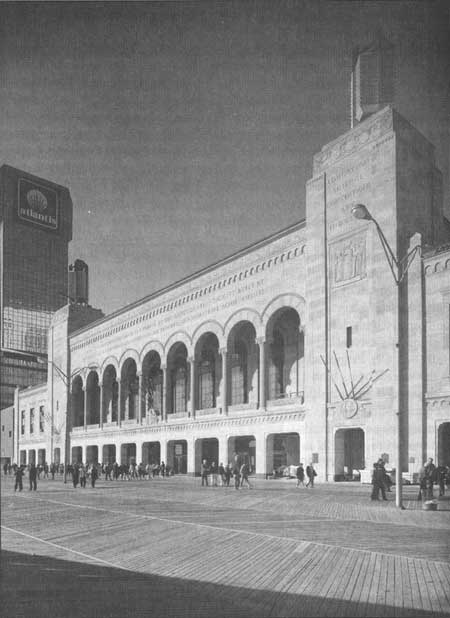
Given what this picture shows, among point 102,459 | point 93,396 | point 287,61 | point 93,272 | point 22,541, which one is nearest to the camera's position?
point 287,61

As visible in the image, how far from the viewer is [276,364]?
51.1m

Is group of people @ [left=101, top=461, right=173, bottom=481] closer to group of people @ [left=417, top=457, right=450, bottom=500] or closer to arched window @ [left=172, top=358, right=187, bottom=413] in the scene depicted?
arched window @ [left=172, top=358, right=187, bottom=413]

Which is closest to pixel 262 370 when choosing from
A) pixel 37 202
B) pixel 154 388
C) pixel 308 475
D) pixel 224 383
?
pixel 224 383

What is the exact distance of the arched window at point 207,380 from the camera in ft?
194

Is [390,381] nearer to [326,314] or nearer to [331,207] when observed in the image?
[326,314]

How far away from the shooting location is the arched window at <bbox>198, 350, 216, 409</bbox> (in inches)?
2327

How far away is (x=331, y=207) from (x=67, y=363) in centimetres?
4630

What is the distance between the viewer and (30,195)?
1728cm

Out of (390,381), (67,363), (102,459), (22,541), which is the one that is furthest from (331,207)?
(67,363)

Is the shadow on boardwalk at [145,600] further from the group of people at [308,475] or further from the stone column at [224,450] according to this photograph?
the stone column at [224,450]

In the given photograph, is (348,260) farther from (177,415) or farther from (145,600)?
(145,600)

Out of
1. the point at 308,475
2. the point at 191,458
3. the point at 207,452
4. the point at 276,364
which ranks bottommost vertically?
the point at 207,452

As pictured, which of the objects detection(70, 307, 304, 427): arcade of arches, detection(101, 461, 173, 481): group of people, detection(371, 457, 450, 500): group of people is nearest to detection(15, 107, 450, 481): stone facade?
detection(70, 307, 304, 427): arcade of arches

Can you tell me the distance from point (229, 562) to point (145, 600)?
2941mm
